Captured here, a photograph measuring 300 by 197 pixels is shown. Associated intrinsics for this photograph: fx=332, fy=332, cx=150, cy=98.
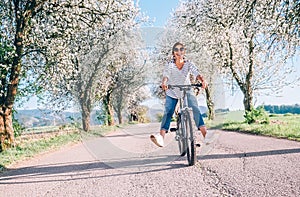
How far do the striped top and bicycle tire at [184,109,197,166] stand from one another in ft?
1.47

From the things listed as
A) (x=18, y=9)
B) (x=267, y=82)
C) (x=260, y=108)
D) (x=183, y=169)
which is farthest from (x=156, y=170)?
(x=267, y=82)

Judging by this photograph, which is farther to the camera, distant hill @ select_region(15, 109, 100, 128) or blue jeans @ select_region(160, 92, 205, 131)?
distant hill @ select_region(15, 109, 100, 128)

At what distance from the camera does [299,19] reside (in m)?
9.12

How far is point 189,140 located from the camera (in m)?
6.30

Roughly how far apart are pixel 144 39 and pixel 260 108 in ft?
52.6

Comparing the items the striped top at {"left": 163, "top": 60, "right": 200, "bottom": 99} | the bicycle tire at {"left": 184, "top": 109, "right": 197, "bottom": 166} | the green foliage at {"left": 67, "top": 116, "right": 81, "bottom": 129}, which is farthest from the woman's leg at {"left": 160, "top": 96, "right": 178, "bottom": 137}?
the green foliage at {"left": 67, "top": 116, "right": 81, "bottom": 129}

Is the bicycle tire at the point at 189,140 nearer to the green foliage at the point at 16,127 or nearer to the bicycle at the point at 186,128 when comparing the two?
the bicycle at the point at 186,128

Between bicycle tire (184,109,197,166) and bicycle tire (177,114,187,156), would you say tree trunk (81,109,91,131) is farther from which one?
bicycle tire (184,109,197,166)

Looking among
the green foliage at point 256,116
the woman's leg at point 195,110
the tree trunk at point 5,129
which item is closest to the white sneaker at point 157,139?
the woman's leg at point 195,110

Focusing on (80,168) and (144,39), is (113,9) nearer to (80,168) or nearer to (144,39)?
(80,168)

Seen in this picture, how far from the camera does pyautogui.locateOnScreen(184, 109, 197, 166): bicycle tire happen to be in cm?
619

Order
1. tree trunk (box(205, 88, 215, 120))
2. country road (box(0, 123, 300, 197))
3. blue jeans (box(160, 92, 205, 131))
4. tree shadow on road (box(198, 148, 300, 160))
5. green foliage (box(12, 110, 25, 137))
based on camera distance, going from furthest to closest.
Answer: tree trunk (box(205, 88, 215, 120)) < green foliage (box(12, 110, 25, 137)) < tree shadow on road (box(198, 148, 300, 160)) < blue jeans (box(160, 92, 205, 131)) < country road (box(0, 123, 300, 197))

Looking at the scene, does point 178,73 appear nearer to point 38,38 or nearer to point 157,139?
point 157,139

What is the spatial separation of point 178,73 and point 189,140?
130 cm
